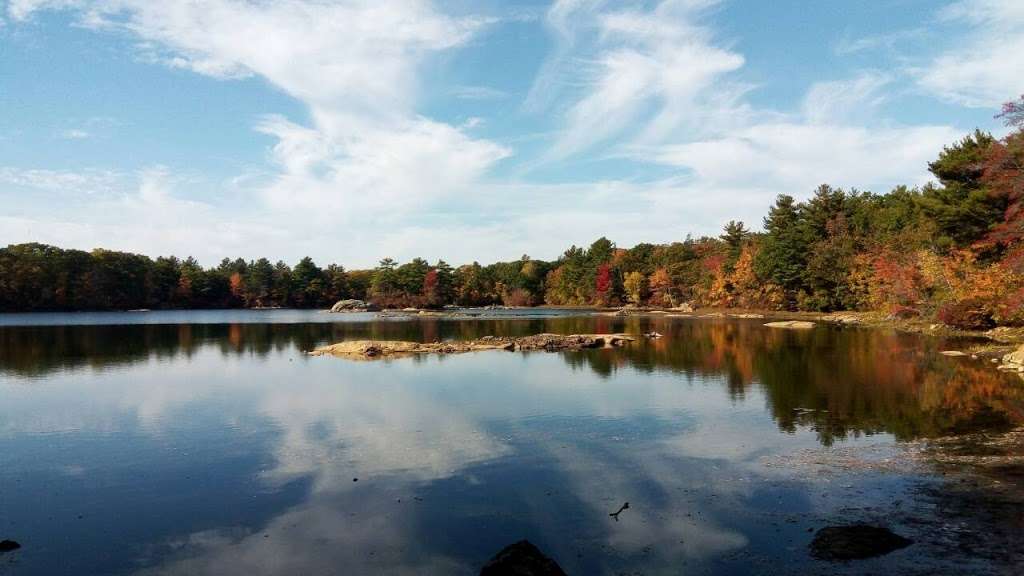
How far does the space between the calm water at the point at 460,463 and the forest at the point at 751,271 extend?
12.6m

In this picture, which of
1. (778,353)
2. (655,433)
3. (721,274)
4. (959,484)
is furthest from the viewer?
(721,274)

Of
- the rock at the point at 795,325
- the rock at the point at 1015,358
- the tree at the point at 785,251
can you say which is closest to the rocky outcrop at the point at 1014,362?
the rock at the point at 1015,358

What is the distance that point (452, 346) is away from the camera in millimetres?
36906

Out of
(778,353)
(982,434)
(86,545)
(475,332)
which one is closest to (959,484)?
(982,434)

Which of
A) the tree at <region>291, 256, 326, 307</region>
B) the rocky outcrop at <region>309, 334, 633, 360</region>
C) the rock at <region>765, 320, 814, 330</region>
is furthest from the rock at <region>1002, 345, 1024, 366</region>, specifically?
the tree at <region>291, 256, 326, 307</region>

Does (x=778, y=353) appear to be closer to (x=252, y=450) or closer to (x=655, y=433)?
(x=655, y=433)

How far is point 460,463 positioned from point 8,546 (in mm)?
7155

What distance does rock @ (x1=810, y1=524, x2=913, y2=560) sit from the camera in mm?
8070

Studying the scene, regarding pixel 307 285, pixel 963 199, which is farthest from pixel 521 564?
pixel 307 285

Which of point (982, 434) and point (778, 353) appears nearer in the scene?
point (982, 434)

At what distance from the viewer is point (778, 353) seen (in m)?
32.6

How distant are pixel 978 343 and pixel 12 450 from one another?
129ft

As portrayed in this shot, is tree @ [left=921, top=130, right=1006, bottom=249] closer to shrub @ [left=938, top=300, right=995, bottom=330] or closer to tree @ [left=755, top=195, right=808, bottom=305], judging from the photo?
shrub @ [left=938, top=300, right=995, bottom=330]

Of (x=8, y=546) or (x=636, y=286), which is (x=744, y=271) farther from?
(x=8, y=546)
